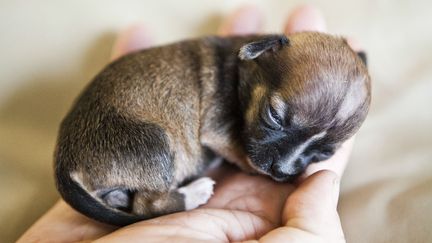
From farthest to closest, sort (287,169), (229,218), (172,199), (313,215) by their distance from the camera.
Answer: (172,199) < (287,169) < (229,218) < (313,215)

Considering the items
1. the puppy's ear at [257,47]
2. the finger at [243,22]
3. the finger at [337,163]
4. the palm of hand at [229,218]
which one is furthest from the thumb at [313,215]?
the finger at [243,22]

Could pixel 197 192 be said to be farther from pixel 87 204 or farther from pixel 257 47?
pixel 257 47

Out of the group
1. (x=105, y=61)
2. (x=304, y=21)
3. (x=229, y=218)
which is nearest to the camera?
(x=229, y=218)

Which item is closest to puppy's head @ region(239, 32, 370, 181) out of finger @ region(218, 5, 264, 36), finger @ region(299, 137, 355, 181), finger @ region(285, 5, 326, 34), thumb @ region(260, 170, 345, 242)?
finger @ region(299, 137, 355, 181)

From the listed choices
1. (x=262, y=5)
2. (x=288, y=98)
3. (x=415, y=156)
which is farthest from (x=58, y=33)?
(x=415, y=156)

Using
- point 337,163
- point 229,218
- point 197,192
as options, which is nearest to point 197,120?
point 197,192

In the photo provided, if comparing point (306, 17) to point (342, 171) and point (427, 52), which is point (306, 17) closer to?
point (427, 52)

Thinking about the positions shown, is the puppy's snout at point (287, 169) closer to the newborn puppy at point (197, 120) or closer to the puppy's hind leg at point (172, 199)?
the newborn puppy at point (197, 120)
